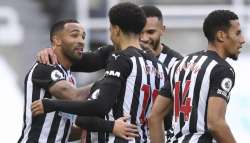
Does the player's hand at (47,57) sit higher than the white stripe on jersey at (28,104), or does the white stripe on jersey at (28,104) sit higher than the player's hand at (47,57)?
the player's hand at (47,57)

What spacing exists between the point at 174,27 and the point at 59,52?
10.4 metres

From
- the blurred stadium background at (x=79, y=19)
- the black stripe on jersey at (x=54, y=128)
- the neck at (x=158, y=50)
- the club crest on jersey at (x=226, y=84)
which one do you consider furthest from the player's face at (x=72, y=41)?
the blurred stadium background at (x=79, y=19)

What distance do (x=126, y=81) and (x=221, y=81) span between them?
0.70 meters

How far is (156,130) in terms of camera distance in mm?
7570

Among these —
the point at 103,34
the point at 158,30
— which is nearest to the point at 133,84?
the point at 158,30

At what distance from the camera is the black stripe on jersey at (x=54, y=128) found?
310 inches

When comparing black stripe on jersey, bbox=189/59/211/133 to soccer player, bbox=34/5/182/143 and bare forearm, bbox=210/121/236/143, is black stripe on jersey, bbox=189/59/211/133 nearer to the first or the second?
bare forearm, bbox=210/121/236/143

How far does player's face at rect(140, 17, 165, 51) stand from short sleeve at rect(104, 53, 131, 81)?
1.60 m

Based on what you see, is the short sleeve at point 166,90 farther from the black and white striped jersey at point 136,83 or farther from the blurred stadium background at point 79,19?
the blurred stadium background at point 79,19

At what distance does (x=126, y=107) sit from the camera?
7.43 m

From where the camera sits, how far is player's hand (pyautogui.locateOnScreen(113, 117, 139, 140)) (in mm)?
7391

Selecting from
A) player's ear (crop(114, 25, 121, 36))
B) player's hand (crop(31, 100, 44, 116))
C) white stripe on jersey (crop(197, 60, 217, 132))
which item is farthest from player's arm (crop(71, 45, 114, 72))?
white stripe on jersey (crop(197, 60, 217, 132))

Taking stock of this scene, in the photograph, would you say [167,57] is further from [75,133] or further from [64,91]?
[64,91]

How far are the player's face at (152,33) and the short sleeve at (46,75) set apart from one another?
127 cm
